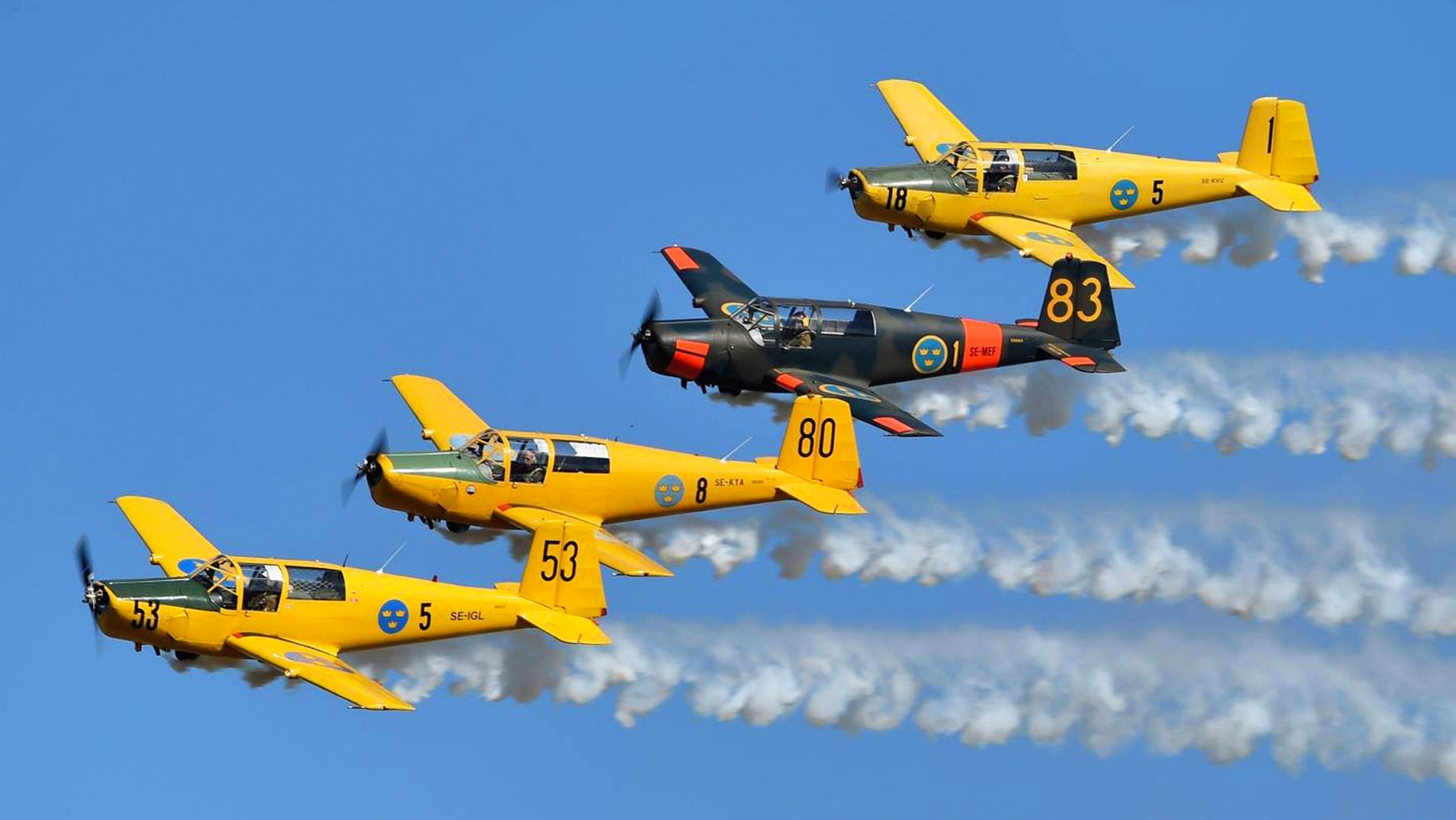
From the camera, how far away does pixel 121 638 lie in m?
69.7

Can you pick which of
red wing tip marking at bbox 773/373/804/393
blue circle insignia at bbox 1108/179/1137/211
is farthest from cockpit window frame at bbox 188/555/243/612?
blue circle insignia at bbox 1108/179/1137/211

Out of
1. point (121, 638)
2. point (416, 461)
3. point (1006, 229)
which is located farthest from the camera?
point (1006, 229)

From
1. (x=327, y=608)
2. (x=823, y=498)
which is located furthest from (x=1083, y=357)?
(x=327, y=608)

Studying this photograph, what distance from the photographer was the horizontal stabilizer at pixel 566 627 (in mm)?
71188

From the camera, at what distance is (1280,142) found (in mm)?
82000

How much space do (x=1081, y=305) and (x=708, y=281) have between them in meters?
Result: 6.53

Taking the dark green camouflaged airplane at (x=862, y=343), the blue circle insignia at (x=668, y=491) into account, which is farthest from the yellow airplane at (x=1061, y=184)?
the blue circle insignia at (x=668, y=491)

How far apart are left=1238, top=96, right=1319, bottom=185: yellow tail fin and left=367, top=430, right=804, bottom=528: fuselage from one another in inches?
461

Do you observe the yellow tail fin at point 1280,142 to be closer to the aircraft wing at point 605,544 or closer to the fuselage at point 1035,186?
the fuselage at point 1035,186

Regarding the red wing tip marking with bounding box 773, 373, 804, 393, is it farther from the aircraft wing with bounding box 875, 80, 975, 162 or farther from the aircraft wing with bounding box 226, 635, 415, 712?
the aircraft wing with bounding box 226, 635, 415, 712

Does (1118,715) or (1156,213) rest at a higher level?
(1156,213)

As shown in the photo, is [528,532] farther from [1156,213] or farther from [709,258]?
[1156,213]

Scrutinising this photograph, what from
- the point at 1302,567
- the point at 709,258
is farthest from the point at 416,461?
the point at 1302,567

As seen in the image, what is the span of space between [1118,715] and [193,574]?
589 inches
